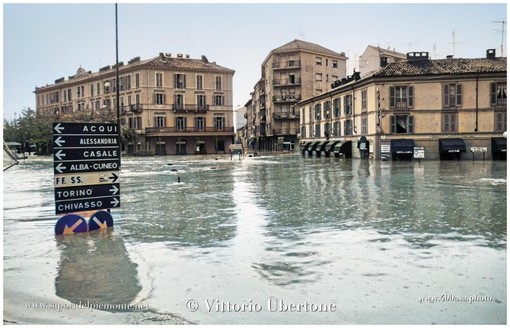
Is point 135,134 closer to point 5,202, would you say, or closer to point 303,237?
point 5,202

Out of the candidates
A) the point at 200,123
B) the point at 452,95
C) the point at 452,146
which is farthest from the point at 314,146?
the point at 200,123

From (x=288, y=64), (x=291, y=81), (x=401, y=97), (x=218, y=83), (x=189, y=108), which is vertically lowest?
(x=401, y=97)

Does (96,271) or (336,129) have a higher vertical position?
(336,129)

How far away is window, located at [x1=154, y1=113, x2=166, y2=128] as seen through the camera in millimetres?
80250

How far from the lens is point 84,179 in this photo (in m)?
10.4

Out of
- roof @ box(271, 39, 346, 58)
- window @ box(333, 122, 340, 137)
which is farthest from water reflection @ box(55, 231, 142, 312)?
roof @ box(271, 39, 346, 58)

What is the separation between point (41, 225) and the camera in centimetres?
1173

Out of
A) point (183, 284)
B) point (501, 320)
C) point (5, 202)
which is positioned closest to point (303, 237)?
point (183, 284)

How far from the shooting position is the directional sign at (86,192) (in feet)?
33.0

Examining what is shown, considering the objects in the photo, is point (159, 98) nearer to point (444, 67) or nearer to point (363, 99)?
point (363, 99)

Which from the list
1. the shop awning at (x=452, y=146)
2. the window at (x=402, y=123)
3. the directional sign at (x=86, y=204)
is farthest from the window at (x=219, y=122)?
the directional sign at (x=86, y=204)

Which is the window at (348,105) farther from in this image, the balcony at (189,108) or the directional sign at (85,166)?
the directional sign at (85,166)

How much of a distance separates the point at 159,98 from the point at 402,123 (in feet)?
145

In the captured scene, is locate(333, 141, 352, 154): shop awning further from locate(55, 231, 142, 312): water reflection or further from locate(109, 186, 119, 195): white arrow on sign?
locate(55, 231, 142, 312): water reflection
